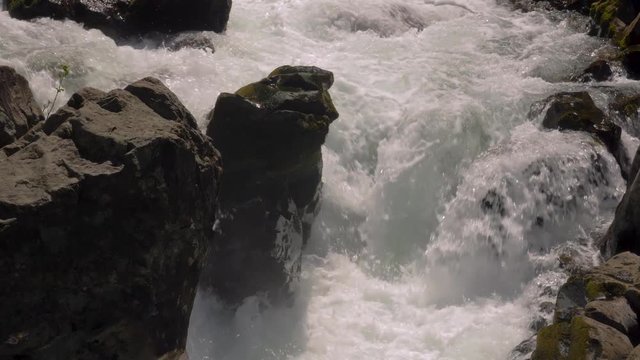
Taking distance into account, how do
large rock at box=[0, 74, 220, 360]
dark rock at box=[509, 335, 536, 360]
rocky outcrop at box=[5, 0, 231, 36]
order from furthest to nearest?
1. rocky outcrop at box=[5, 0, 231, 36]
2. dark rock at box=[509, 335, 536, 360]
3. large rock at box=[0, 74, 220, 360]

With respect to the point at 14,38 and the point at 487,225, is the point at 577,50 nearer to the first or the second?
the point at 487,225

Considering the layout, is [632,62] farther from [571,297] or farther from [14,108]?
[14,108]

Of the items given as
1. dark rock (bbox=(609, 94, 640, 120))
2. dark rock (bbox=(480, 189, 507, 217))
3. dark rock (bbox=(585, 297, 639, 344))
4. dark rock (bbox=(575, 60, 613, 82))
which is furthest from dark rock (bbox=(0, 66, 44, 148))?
dark rock (bbox=(575, 60, 613, 82))

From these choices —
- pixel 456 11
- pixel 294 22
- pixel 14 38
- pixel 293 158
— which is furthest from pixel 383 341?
pixel 456 11

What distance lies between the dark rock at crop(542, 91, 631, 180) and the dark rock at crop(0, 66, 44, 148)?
313 inches

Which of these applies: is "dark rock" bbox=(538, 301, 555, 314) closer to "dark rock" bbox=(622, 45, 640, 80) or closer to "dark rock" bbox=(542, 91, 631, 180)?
"dark rock" bbox=(542, 91, 631, 180)

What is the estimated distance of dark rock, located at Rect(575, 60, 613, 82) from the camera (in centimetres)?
1459

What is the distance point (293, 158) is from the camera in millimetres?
10250

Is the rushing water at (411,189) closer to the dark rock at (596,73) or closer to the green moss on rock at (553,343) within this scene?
the dark rock at (596,73)

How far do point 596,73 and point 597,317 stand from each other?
8662 mm

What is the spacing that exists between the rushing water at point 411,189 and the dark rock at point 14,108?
231cm

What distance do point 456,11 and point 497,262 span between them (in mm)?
9775

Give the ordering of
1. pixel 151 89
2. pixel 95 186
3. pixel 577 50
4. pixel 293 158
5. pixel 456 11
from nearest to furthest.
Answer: pixel 95 186 < pixel 151 89 < pixel 293 158 < pixel 577 50 < pixel 456 11

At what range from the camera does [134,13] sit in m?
14.4
